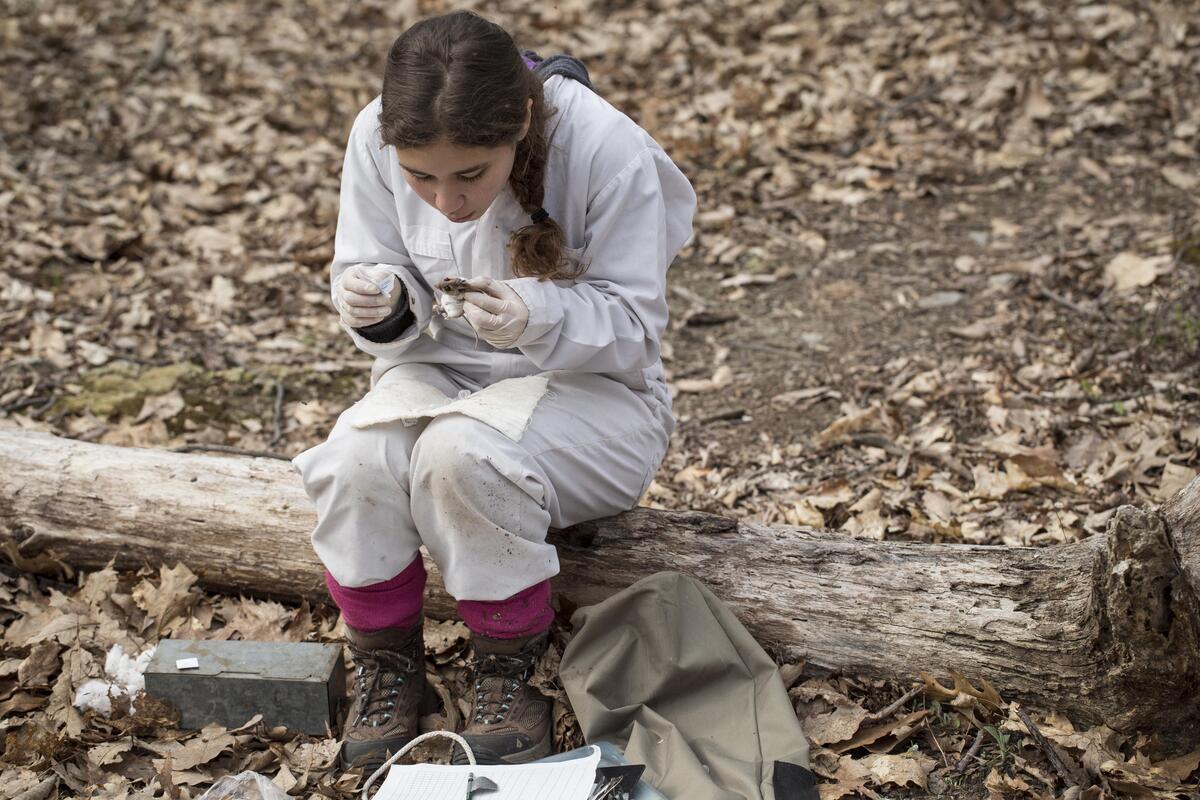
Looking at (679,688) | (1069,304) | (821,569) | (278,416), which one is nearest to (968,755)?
(821,569)

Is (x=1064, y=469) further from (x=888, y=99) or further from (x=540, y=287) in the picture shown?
(x=888, y=99)

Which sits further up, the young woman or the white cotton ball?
the young woman

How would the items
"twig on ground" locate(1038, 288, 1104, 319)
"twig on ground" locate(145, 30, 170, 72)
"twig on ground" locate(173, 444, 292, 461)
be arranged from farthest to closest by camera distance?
"twig on ground" locate(145, 30, 170, 72), "twig on ground" locate(1038, 288, 1104, 319), "twig on ground" locate(173, 444, 292, 461)

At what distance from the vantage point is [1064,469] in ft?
12.5

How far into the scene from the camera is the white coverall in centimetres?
258

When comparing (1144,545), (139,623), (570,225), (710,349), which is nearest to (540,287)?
(570,225)

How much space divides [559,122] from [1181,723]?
6.86 feet

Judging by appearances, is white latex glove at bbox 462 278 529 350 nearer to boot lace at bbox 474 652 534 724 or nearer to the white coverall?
the white coverall

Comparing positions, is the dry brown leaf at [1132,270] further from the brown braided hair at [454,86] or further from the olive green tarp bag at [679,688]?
the brown braided hair at [454,86]

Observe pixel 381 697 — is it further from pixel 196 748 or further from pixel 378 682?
pixel 196 748

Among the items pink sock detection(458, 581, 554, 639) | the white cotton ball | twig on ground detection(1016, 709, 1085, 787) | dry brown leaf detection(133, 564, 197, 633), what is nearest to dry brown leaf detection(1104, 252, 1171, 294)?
twig on ground detection(1016, 709, 1085, 787)

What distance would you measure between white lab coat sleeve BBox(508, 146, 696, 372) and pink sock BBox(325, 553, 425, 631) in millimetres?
645

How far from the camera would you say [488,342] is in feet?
8.84

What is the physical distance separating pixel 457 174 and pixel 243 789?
1.49 meters
